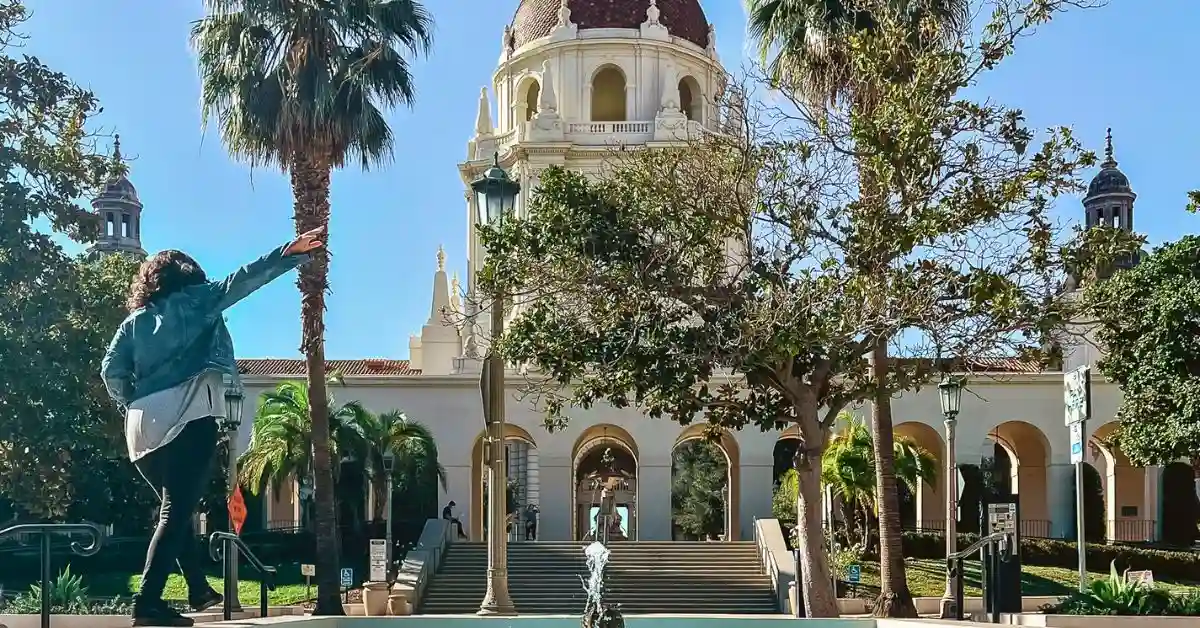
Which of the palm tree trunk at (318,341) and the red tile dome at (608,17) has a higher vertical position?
the red tile dome at (608,17)

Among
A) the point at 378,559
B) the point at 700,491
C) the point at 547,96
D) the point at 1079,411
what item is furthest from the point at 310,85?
the point at 700,491

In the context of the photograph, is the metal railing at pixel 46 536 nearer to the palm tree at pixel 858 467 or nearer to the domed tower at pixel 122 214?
the palm tree at pixel 858 467

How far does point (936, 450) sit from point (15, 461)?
93.1 ft

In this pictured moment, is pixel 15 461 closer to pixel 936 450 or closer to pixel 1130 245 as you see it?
pixel 1130 245

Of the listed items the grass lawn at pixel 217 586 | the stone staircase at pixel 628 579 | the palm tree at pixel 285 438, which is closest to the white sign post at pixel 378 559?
the stone staircase at pixel 628 579

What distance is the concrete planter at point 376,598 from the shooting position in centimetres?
2694

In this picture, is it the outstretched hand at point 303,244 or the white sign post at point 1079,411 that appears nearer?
the outstretched hand at point 303,244

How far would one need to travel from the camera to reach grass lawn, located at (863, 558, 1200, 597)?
29766 mm

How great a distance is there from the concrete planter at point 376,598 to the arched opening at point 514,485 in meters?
3.09

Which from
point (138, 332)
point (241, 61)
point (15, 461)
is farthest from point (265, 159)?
point (138, 332)

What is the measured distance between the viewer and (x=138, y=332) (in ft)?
38.7

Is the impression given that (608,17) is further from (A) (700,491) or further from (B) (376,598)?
(B) (376,598)

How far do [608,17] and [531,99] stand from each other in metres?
4.11

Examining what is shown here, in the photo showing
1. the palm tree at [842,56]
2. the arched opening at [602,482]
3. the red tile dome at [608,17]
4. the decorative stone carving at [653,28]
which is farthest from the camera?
the arched opening at [602,482]
